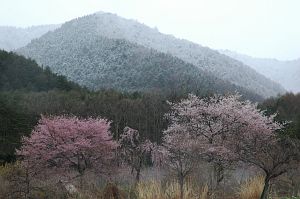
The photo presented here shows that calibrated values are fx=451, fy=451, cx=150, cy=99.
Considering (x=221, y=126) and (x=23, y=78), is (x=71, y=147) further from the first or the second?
(x=23, y=78)

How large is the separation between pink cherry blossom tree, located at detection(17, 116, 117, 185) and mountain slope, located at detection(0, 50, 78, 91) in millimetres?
42938

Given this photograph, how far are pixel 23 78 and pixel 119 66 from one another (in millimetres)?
43750

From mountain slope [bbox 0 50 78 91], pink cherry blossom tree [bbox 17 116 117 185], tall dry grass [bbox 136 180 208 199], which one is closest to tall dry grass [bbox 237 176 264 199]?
tall dry grass [bbox 136 180 208 199]

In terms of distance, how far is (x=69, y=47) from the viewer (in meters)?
134

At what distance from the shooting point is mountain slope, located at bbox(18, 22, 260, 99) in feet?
312

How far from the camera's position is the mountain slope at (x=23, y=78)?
60406 millimetres

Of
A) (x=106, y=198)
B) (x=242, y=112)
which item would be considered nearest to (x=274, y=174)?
(x=106, y=198)

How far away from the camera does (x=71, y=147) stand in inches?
664

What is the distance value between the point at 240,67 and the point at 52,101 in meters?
108

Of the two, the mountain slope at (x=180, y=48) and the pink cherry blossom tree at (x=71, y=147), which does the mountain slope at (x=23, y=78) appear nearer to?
the pink cherry blossom tree at (x=71, y=147)

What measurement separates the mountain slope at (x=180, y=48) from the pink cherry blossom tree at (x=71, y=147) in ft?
343

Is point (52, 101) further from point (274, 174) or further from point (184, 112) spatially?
point (274, 174)

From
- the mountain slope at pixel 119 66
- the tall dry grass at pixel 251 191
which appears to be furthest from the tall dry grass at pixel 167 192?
the mountain slope at pixel 119 66

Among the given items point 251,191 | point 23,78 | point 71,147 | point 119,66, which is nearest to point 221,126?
point 71,147
